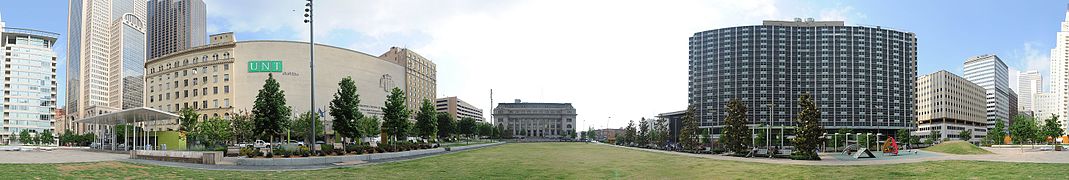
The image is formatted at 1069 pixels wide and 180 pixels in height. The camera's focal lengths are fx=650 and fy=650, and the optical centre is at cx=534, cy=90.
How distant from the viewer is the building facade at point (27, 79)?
130375 millimetres

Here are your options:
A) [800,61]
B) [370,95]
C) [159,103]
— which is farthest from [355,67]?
[800,61]

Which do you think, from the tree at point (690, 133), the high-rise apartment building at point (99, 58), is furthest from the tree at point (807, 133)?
the high-rise apartment building at point (99, 58)

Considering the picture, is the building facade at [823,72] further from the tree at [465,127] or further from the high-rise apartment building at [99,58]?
the high-rise apartment building at [99,58]

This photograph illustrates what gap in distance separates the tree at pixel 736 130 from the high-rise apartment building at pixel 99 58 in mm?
193040

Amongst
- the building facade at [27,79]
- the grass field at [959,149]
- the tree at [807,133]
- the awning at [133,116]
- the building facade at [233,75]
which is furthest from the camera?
the building facade at [27,79]

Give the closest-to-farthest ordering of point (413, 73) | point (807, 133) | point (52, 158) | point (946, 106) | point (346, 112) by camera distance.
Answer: point (52, 158) → point (807, 133) → point (346, 112) → point (413, 73) → point (946, 106)

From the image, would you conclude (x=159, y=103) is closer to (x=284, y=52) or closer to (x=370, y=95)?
(x=284, y=52)

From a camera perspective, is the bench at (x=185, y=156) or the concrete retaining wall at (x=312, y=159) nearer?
A: the concrete retaining wall at (x=312, y=159)

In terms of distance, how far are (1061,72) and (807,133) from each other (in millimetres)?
183235

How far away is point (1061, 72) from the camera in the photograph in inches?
6742

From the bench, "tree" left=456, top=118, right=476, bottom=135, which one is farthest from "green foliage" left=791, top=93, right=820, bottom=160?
"tree" left=456, top=118, right=476, bottom=135

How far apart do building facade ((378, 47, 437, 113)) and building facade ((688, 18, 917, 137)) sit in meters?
63.5

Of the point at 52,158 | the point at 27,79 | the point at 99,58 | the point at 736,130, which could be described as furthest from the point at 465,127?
the point at 99,58

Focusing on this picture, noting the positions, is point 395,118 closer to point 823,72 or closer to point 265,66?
point 265,66
